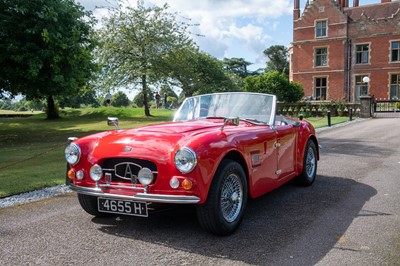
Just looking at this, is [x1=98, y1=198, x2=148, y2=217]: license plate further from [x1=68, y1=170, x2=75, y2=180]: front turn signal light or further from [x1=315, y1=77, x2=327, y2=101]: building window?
[x1=315, y1=77, x2=327, y2=101]: building window

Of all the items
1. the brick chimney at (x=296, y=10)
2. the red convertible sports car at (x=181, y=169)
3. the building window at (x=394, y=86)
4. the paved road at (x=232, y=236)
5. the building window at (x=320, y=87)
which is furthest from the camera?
the brick chimney at (x=296, y=10)

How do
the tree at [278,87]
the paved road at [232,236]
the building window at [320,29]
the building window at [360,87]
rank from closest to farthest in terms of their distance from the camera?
the paved road at [232,236], the tree at [278,87], the building window at [360,87], the building window at [320,29]

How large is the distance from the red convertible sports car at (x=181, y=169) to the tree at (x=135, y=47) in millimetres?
26578

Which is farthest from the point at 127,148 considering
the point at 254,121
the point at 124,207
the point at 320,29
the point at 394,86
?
the point at 320,29

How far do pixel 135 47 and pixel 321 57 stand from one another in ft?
71.6

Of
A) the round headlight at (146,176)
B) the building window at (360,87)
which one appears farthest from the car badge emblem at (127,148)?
the building window at (360,87)

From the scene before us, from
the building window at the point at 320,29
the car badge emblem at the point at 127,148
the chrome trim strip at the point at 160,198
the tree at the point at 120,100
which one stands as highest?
the building window at the point at 320,29

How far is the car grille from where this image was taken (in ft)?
12.1

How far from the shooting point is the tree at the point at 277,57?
9169cm

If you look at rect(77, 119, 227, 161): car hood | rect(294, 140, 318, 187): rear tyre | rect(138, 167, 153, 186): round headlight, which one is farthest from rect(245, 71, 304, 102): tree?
rect(138, 167, 153, 186): round headlight

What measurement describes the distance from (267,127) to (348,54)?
127 ft

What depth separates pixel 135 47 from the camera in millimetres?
31109

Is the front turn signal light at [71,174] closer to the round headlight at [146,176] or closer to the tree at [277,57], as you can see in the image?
the round headlight at [146,176]

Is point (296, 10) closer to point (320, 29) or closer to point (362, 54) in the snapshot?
point (320, 29)
